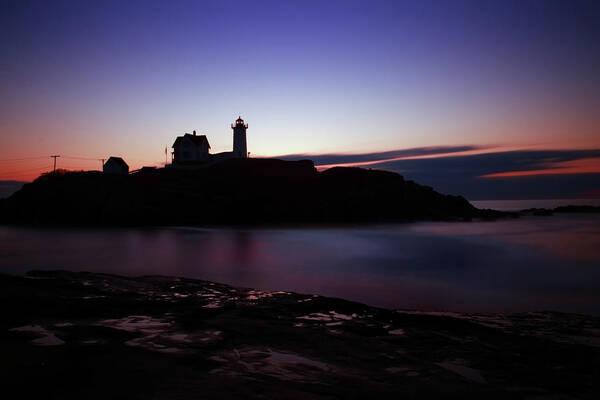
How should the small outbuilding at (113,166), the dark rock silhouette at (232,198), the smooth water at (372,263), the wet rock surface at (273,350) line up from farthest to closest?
the small outbuilding at (113,166)
the dark rock silhouette at (232,198)
the smooth water at (372,263)
the wet rock surface at (273,350)

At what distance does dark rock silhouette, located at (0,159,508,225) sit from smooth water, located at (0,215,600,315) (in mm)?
6706

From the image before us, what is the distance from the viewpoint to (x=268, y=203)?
3381 centimetres

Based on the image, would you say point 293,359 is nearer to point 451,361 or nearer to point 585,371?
point 451,361

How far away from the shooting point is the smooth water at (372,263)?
8.73 metres

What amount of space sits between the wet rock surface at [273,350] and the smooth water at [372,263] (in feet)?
9.41

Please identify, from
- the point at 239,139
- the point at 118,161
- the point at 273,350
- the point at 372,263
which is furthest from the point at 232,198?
the point at 273,350

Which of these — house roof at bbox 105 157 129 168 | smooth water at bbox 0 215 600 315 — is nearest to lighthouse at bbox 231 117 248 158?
house roof at bbox 105 157 129 168

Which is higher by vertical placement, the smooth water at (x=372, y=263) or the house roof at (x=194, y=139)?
the house roof at (x=194, y=139)

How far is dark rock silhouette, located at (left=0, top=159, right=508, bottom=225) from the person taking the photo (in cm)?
3075

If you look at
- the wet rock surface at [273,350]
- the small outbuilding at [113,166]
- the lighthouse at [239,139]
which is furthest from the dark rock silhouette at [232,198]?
the wet rock surface at [273,350]

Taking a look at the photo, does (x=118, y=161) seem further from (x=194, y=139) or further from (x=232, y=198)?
(x=232, y=198)

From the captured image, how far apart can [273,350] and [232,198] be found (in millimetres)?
30074

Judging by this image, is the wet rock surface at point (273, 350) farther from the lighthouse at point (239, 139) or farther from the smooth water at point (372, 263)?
the lighthouse at point (239, 139)

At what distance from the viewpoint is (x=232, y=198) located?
109 ft
